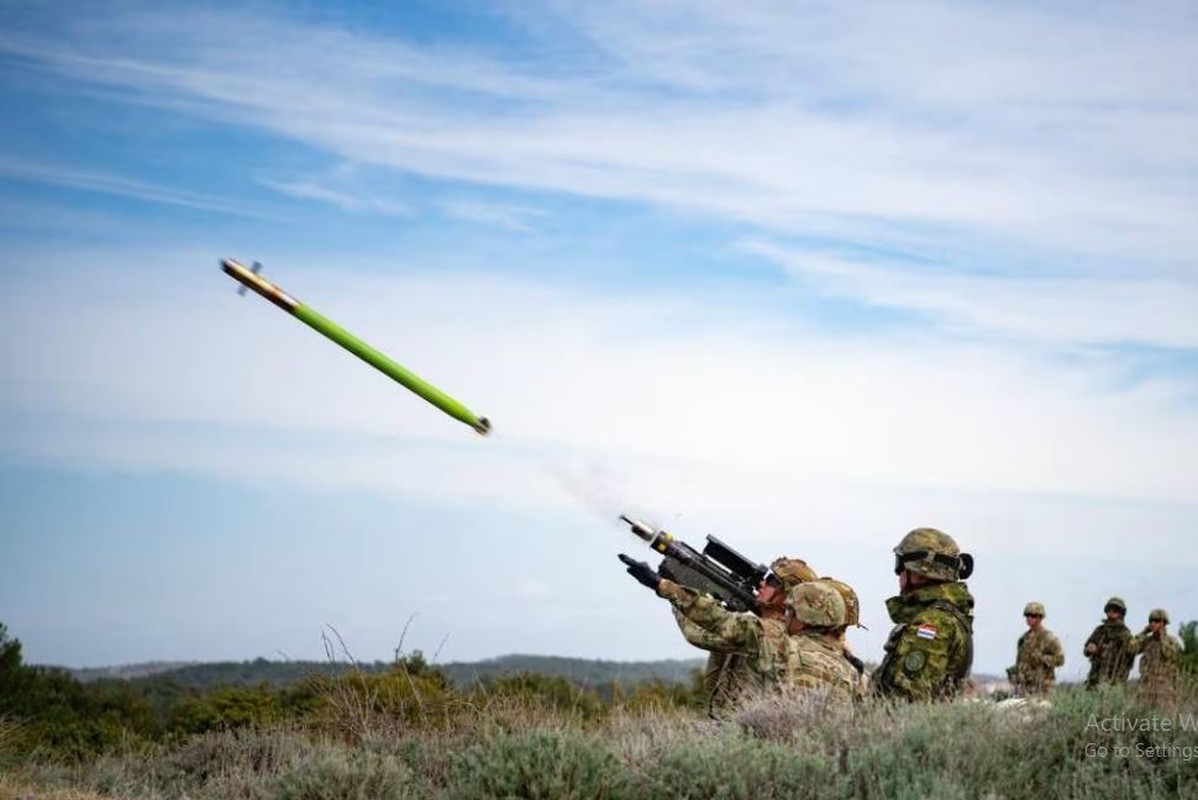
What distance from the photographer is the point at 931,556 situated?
1401cm

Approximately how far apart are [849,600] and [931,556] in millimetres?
938

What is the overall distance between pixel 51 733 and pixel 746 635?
1984cm

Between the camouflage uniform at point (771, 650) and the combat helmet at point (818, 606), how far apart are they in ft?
0.17

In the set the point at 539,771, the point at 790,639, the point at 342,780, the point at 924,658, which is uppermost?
the point at 790,639

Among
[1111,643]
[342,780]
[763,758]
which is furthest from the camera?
[1111,643]

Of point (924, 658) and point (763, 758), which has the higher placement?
point (924, 658)

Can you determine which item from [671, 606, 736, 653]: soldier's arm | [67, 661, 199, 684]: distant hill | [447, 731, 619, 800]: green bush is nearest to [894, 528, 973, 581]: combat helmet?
[671, 606, 736, 653]: soldier's arm

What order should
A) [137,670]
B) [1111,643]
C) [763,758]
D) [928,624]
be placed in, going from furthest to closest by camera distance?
[137,670] < [1111,643] < [928,624] < [763,758]

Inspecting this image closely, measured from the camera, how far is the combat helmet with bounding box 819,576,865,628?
1451cm

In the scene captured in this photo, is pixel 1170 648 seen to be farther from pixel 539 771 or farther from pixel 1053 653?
pixel 539 771

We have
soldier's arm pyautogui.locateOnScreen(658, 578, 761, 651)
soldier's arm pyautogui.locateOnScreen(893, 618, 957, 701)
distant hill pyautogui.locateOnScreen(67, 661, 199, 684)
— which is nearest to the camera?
soldier's arm pyautogui.locateOnScreen(893, 618, 957, 701)

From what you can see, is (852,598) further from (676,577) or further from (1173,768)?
(1173,768)

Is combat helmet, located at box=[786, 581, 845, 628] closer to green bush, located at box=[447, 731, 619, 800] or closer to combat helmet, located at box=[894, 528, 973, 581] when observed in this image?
combat helmet, located at box=[894, 528, 973, 581]

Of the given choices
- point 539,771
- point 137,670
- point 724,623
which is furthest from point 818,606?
point 137,670
